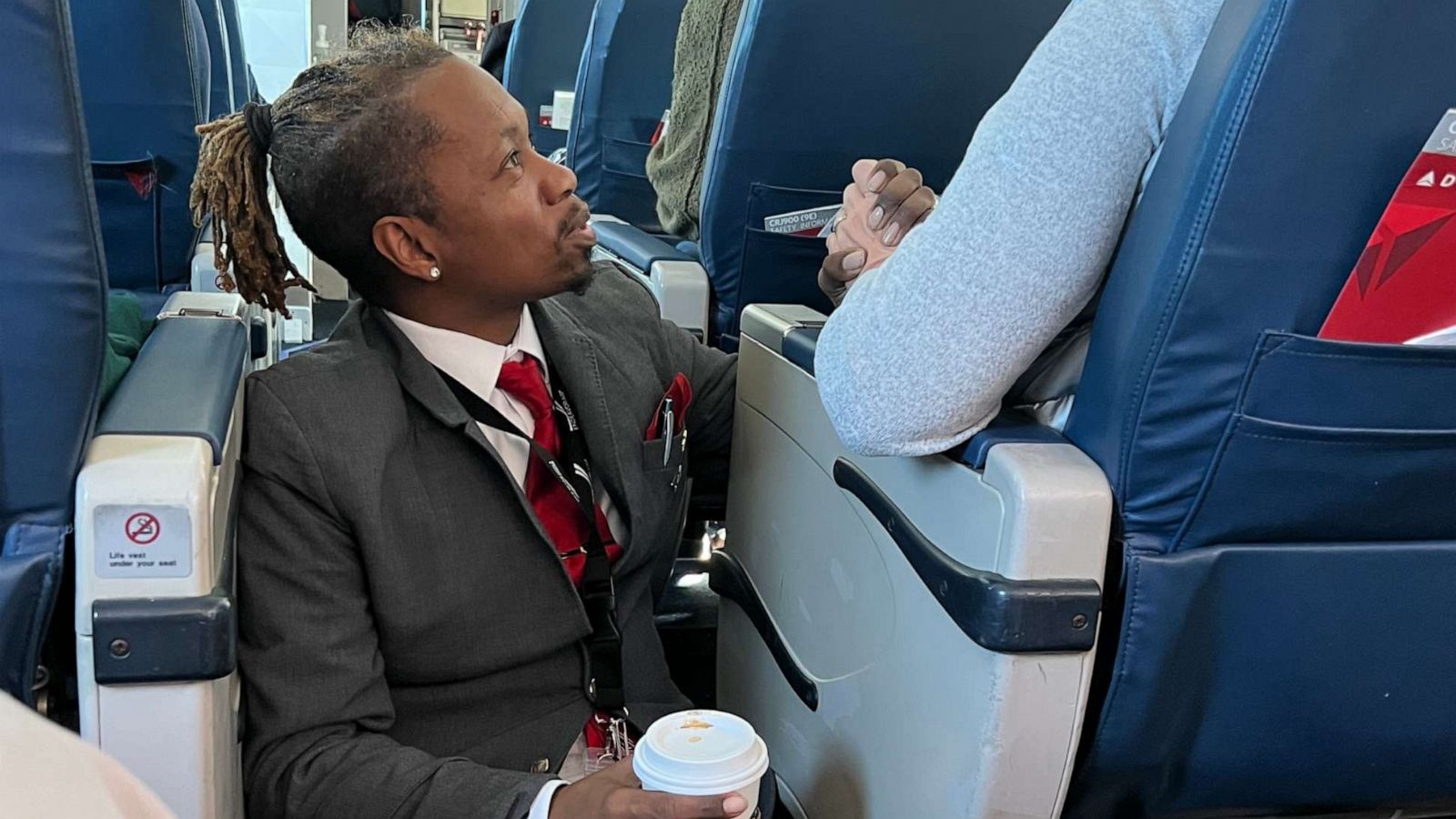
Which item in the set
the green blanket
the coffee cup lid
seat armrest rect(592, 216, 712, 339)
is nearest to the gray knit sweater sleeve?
the coffee cup lid

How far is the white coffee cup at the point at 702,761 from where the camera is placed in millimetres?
995

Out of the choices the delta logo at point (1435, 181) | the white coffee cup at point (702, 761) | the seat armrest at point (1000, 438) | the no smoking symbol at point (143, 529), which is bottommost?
the white coffee cup at point (702, 761)

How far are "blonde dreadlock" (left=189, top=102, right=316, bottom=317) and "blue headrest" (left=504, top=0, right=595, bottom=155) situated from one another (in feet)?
8.72

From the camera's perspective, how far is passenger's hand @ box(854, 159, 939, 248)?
55.9 inches

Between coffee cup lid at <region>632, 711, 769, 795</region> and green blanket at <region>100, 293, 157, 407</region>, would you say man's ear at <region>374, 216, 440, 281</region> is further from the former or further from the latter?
coffee cup lid at <region>632, 711, 769, 795</region>

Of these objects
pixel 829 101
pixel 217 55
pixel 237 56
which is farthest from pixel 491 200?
pixel 237 56

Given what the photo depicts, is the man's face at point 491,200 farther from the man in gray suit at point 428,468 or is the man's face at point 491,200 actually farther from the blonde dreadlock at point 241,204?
the blonde dreadlock at point 241,204

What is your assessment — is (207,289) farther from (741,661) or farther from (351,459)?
(741,661)

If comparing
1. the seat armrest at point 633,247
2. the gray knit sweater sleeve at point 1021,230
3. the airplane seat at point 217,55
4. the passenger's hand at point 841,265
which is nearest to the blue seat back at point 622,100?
the seat armrest at point 633,247

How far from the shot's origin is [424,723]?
1302 mm

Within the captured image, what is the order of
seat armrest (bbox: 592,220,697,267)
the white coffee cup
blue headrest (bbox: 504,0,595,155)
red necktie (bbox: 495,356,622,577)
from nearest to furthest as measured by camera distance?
the white coffee cup
red necktie (bbox: 495,356,622,577)
seat armrest (bbox: 592,220,697,267)
blue headrest (bbox: 504,0,595,155)

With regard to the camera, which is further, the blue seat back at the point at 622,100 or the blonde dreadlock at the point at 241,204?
the blue seat back at the point at 622,100

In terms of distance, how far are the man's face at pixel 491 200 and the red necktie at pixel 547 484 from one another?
0.09 meters

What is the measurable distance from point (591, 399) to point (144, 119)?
98 centimetres
